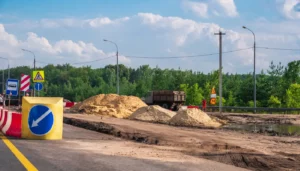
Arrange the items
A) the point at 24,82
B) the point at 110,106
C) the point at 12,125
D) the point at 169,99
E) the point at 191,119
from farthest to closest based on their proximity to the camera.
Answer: the point at 169,99 < the point at 110,106 < the point at 24,82 < the point at 191,119 < the point at 12,125

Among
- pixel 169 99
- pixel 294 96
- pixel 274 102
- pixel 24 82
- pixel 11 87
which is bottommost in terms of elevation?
pixel 274 102

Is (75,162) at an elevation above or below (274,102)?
below

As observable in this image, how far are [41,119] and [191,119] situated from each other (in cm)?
1744

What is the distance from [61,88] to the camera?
15775 cm

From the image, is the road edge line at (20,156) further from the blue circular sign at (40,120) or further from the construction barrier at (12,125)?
the construction barrier at (12,125)

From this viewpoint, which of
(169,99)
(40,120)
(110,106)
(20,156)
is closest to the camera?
(20,156)

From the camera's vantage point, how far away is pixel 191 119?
31.8 meters

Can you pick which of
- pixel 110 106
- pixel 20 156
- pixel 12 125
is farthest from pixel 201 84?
pixel 20 156

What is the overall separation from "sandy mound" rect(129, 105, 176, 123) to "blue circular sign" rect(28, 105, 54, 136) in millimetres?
18185

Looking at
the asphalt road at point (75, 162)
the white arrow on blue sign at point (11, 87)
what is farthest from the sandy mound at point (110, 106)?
the asphalt road at point (75, 162)

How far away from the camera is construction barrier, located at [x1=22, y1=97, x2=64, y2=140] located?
51.1 feet

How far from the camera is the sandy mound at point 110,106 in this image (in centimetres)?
4066

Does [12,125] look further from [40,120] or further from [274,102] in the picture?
[274,102]

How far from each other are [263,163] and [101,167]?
455 centimetres
